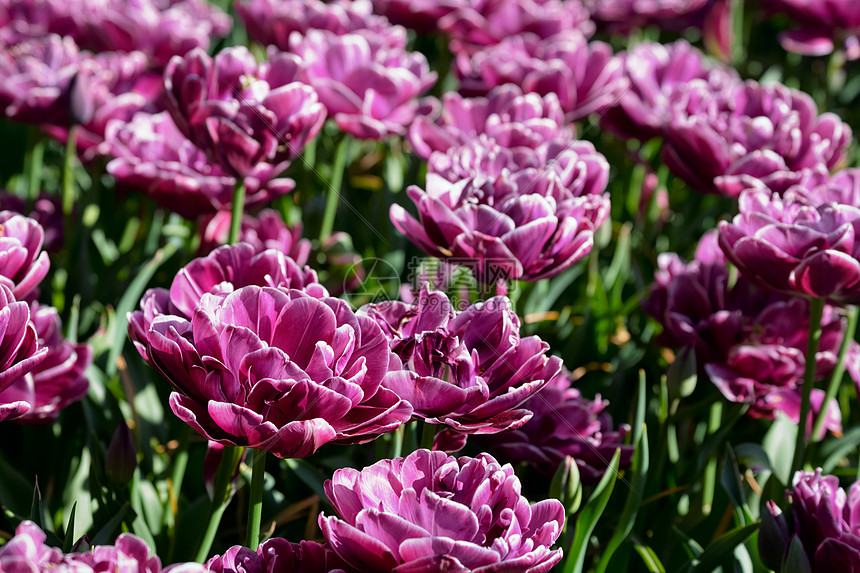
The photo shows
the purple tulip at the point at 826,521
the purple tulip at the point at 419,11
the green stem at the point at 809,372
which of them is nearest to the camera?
the purple tulip at the point at 826,521

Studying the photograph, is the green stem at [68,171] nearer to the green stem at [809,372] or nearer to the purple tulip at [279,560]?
the purple tulip at [279,560]

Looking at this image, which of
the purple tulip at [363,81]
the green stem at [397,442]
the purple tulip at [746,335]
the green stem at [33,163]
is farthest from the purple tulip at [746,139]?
the green stem at [33,163]

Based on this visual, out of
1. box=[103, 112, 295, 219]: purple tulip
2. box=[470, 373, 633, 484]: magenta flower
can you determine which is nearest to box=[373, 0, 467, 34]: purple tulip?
box=[103, 112, 295, 219]: purple tulip

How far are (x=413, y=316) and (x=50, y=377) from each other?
475mm

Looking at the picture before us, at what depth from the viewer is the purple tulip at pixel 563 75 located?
178 centimetres

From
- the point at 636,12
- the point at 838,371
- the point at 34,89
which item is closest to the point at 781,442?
the point at 838,371

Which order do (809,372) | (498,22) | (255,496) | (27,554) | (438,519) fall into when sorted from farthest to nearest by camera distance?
(498,22)
(809,372)
(255,496)
(438,519)
(27,554)

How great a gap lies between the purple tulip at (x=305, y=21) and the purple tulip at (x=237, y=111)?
54cm

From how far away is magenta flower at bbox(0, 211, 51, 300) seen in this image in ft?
2.98

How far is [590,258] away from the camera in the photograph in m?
1.65

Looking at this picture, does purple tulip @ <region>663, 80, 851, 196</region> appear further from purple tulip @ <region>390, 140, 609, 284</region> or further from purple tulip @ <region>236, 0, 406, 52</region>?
purple tulip @ <region>236, 0, 406, 52</region>

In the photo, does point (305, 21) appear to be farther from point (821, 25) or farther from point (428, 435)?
point (821, 25)

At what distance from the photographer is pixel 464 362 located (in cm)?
86

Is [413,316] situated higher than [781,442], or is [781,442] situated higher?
[413,316]
